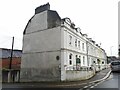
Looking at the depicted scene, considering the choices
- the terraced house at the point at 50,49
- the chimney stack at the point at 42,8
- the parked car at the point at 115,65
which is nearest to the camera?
the terraced house at the point at 50,49

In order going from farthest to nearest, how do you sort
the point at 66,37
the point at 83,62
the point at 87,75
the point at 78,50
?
the point at 83,62 < the point at 78,50 < the point at 87,75 < the point at 66,37

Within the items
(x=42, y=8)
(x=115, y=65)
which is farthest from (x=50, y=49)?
(x=115, y=65)

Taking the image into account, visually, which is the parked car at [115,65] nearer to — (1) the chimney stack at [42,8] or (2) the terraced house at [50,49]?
(2) the terraced house at [50,49]

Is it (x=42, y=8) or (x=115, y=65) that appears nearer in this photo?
(x=42, y=8)

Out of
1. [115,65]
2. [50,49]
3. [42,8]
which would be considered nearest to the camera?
[50,49]

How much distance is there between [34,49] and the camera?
2766cm

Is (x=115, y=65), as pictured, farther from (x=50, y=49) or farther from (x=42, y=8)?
(x=42, y=8)

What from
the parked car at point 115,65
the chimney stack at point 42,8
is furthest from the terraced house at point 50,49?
the parked car at point 115,65

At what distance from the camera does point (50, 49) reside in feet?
82.0

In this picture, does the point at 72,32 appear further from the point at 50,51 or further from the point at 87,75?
the point at 87,75

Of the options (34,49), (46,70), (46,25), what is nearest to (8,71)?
(34,49)

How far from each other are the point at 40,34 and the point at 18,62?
1295 cm

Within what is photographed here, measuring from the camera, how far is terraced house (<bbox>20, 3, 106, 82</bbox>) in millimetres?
23438

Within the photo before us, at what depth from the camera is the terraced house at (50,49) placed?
76.9ft
